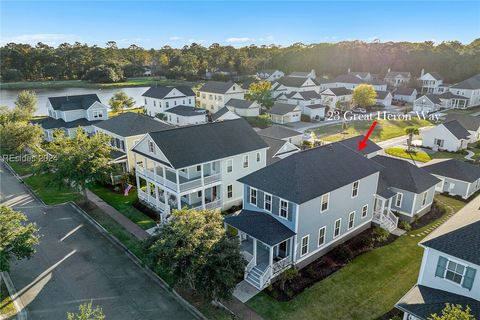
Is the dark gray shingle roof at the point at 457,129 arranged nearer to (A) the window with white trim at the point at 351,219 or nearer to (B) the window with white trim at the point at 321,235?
(A) the window with white trim at the point at 351,219

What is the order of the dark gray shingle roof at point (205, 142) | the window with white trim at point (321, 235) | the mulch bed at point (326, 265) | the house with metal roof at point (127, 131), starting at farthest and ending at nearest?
the house with metal roof at point (127, 131)
the dark gray shingle roof at point (205, 142)
the window with white trim at point (321, 235)
the mulch bed at point (326, 265)

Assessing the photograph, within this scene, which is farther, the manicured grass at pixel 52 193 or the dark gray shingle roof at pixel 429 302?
→ the manicured grass at pixel 52 193

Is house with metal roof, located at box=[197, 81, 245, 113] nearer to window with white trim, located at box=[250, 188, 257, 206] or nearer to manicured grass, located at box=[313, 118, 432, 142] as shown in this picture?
manicured grass, located at box=[313, 118, 432, 142]

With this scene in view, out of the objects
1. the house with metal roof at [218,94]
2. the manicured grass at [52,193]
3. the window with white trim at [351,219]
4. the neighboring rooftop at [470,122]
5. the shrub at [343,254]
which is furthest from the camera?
the house with metal roof at [218,94]

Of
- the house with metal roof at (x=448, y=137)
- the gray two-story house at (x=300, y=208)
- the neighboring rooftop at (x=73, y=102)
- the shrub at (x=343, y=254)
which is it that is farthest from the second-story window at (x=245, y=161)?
the house with metal roof at (x=448, y=137)

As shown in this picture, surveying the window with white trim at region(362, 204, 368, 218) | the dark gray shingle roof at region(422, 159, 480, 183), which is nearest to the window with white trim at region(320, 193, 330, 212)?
the window with white trim at region(362, 204, 368, 218)

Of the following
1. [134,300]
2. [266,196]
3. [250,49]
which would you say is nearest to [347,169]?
[266,196]
